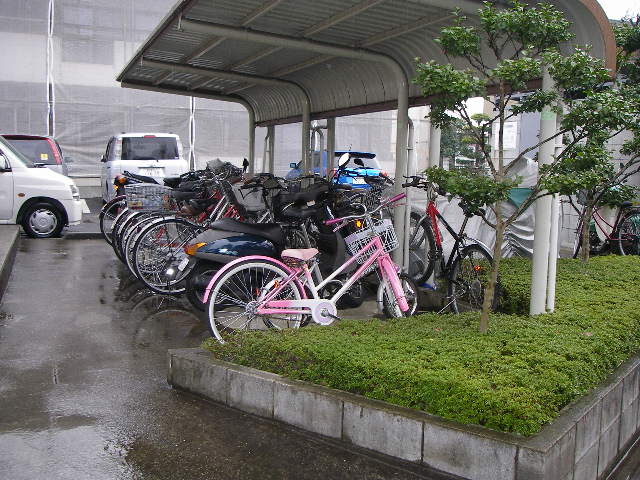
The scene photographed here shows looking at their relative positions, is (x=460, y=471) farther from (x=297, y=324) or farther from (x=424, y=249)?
(x=424, y=249)

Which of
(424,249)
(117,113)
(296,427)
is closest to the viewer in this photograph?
(296,427)

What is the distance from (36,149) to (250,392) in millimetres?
11294

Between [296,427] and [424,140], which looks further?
Answer: [424,140]

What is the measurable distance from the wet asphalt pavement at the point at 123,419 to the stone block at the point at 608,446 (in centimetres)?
108

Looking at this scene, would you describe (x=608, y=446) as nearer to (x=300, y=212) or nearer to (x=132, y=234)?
(x=300, y=212)

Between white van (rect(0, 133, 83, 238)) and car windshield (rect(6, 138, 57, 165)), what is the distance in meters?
2.49

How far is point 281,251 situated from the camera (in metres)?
5.77

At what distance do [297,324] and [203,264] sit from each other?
1.30 meters

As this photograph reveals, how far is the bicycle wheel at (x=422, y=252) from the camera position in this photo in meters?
6.88

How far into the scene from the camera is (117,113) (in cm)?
2028

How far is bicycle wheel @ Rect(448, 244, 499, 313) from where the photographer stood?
6055mm

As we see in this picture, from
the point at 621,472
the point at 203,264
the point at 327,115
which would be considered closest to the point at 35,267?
the point at 203,264

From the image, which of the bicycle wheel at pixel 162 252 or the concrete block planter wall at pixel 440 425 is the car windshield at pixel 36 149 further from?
the concrete block planter wall at pixel 440 425

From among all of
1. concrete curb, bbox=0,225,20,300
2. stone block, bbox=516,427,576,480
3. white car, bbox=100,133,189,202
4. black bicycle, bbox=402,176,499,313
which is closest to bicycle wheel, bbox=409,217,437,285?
black bicycle, bbox=402,176,499,313
